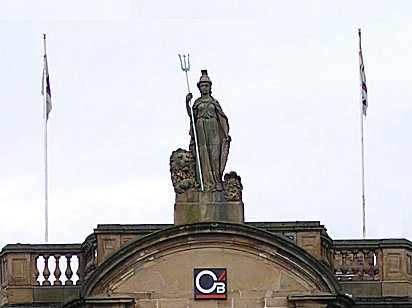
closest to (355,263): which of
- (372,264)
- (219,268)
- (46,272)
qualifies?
(372,264)

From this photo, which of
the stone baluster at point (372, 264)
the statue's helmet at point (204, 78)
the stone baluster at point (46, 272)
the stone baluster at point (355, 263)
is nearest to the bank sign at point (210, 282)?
the stone baluster at point (355, 263)

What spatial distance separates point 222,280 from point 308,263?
1.89 meters

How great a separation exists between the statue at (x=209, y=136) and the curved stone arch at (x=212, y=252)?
124cm

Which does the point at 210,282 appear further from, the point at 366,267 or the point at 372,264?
the point at 372,264

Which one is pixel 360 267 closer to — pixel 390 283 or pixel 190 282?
pixel 390 283

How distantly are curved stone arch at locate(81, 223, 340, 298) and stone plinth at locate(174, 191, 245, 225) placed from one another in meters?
0.58

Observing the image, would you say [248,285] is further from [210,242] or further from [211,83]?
[211,83]

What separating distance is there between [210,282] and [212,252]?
66 centimetres

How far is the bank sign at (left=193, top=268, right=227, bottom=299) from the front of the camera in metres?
43.1

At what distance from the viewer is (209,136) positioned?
1735 inches

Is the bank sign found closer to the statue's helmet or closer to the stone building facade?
the stone building facade

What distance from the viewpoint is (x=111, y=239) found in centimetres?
4338

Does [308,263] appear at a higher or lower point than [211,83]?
lower

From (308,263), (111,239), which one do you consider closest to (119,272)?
(111,239)
